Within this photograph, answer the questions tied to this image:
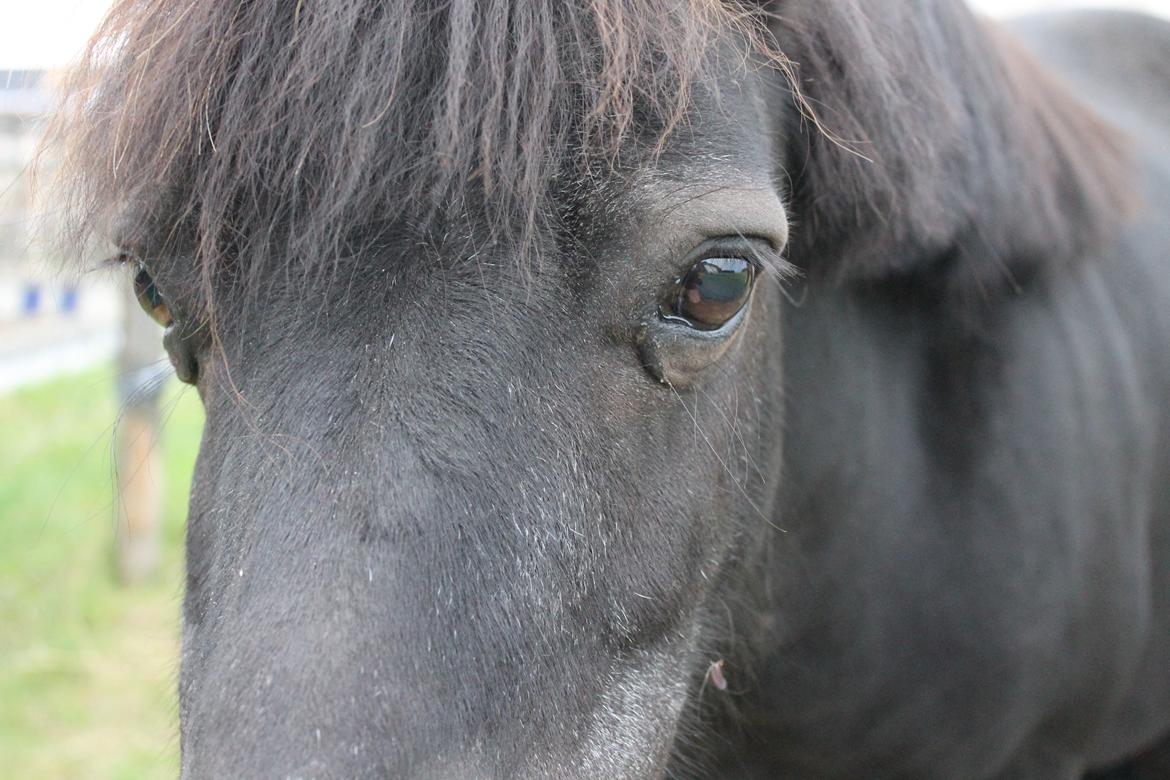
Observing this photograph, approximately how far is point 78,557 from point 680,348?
477 centimetres

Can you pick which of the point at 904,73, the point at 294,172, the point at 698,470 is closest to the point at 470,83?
the point at 294,172

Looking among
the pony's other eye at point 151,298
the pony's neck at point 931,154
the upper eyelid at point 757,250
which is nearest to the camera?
the upper eyelid at point 757,250

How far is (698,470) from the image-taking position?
5.04 ft

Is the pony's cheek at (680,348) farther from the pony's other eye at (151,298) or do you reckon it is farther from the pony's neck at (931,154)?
the pony's other eye at (151,298)

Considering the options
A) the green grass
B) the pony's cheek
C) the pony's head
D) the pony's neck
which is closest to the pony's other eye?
the pony's head

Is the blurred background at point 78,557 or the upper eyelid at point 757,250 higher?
the upper eyelid at point 757,250

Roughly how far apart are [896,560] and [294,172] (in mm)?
1586

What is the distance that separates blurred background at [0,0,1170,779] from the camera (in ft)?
13.1

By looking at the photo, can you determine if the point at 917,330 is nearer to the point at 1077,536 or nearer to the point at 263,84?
the point at 1077,536

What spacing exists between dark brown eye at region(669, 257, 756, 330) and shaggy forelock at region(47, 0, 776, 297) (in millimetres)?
187

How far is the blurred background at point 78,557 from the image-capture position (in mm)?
3996

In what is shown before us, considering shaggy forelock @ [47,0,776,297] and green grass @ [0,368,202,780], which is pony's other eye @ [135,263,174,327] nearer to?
shaggy forelock @ [47,0,776,297]

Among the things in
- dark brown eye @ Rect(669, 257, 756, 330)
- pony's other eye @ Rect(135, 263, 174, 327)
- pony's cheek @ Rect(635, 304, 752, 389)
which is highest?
dark brown eye @ Rect(669, 257, 756, 330)

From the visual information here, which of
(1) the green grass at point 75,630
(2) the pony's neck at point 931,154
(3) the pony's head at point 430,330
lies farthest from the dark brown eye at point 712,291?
(1) the green grass at point 75,630
